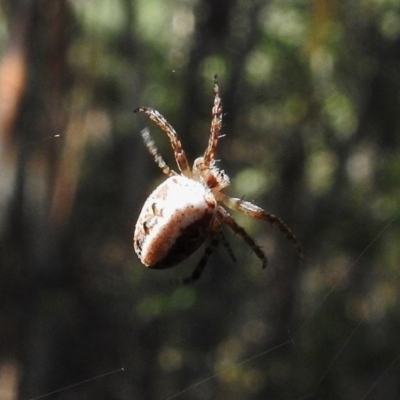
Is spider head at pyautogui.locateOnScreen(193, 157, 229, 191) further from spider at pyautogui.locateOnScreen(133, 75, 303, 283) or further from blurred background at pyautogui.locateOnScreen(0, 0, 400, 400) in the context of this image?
blurred background at pyautogui.locateOnScreen(0, 0, 400, 400)

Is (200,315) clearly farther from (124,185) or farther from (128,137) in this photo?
(128,137)

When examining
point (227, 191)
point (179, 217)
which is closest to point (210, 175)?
point (179, 217)

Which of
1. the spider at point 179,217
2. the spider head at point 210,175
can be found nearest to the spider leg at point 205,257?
the spider at point 179,217

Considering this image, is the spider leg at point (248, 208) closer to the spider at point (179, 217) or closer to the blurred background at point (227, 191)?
the spider at point (179, 217)

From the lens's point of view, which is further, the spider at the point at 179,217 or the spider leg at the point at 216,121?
the spider leg at the point at 216,121

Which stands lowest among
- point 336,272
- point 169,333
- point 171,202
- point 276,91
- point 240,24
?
point 169,333

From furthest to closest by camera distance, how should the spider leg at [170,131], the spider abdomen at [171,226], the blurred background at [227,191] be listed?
the blurred background at [227,191] < the spider leg at [170,131] < the spider abdomen at [171,226]

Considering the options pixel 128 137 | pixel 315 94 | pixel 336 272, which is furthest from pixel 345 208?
pixel 128 137
